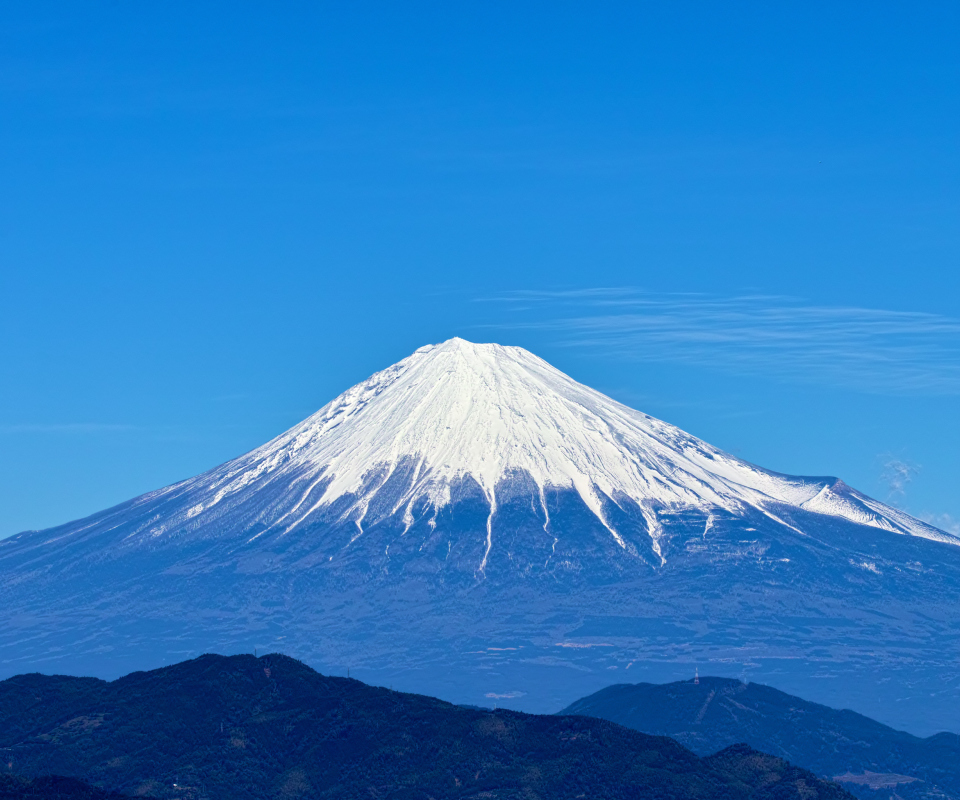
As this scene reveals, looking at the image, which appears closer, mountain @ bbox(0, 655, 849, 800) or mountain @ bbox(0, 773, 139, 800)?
mountain @ bbox(0, 773, 139, 800)

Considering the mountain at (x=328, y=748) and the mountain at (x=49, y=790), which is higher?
the mountain at (x=328, y=748)

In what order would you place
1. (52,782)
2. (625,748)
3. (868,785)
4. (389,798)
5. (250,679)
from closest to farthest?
(52,782) → (389,798) → (625,748) → (250,679) → (868,785)

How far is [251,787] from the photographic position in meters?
130

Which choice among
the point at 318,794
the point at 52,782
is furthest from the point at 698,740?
the point at 52,782

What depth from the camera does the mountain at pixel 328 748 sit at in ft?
427

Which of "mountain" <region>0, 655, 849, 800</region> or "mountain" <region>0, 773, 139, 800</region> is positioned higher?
"mountain" <region>0, 655, 849, 800</region>

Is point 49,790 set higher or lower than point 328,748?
lower

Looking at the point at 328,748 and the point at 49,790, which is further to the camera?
the point at 328,748

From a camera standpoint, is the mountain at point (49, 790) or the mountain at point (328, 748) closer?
the mountain at point (49, 790)

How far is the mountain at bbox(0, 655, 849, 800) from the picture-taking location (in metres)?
130

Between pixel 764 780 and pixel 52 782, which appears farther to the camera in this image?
pixel 764 780

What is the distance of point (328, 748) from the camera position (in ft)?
450

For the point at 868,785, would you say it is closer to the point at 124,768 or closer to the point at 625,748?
the point at 625,748

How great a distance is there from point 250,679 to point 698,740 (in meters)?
66.0
